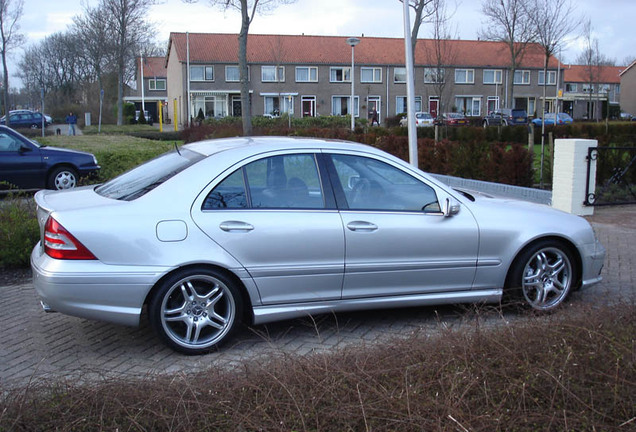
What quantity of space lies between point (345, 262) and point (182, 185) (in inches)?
51.9

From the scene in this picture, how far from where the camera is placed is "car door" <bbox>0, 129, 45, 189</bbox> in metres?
A: 13.3

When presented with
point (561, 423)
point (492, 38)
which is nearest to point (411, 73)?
point (561, 423)

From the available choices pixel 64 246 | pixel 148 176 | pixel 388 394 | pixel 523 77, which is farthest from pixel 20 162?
pixel 523 77

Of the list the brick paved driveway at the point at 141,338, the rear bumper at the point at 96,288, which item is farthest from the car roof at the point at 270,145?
the brick paved driveway at the point at 141,338

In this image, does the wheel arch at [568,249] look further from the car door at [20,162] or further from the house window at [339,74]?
the house window at [339,74]

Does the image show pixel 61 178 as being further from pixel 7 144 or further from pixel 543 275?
pixel 543 275

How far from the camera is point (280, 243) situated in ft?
15.3

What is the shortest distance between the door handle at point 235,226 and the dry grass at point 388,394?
126 cm

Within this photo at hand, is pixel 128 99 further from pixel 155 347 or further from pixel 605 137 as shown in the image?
pixel 155 347

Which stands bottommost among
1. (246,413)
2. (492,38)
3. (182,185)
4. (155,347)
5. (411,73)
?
(155,347)

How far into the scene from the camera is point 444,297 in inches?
202

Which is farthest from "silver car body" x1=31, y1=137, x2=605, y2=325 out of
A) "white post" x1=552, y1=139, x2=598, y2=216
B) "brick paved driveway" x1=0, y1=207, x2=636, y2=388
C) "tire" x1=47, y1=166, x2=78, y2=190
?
"tire" x1=47, y1=166, x2=78, y2=190

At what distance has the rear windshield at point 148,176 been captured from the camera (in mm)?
4773

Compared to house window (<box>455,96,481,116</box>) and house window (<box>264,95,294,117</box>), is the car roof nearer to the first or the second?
house window (<box>264,95,294,117</box>)
